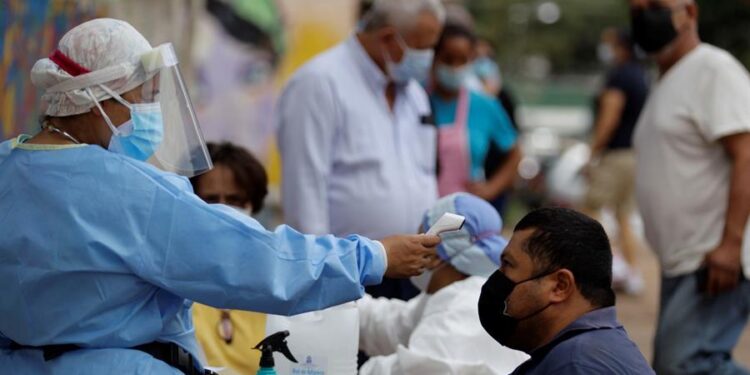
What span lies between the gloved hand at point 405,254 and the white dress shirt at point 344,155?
6.72 feet

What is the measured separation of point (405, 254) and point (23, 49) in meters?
3.48

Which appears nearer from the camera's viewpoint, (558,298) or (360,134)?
(558,298)

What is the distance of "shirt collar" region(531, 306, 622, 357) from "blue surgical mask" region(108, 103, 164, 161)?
120cm

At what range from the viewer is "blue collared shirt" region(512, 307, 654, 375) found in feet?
12.2

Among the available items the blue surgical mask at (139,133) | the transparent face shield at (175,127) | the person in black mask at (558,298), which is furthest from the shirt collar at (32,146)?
the person in black mask at (558,298)

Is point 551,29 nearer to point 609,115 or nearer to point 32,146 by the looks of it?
point 609,115

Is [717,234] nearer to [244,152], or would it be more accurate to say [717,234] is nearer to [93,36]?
[244,152]

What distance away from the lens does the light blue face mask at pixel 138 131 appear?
3.68 m

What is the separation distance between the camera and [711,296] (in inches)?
233

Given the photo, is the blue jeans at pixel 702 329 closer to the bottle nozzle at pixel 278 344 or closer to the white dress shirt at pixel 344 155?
the white dress shirt at pixel 344 155

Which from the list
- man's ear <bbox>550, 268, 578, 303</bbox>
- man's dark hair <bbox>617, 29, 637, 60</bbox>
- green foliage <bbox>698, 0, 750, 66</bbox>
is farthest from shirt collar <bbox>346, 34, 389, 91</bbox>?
green foliage <bbox>698, 0, 750, 66</bbox>

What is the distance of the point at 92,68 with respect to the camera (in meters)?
3.65

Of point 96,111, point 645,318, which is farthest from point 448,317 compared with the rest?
point 645,318

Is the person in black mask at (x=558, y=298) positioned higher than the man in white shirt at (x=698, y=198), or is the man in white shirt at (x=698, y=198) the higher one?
the person in black mask at (x=558, y=298)
